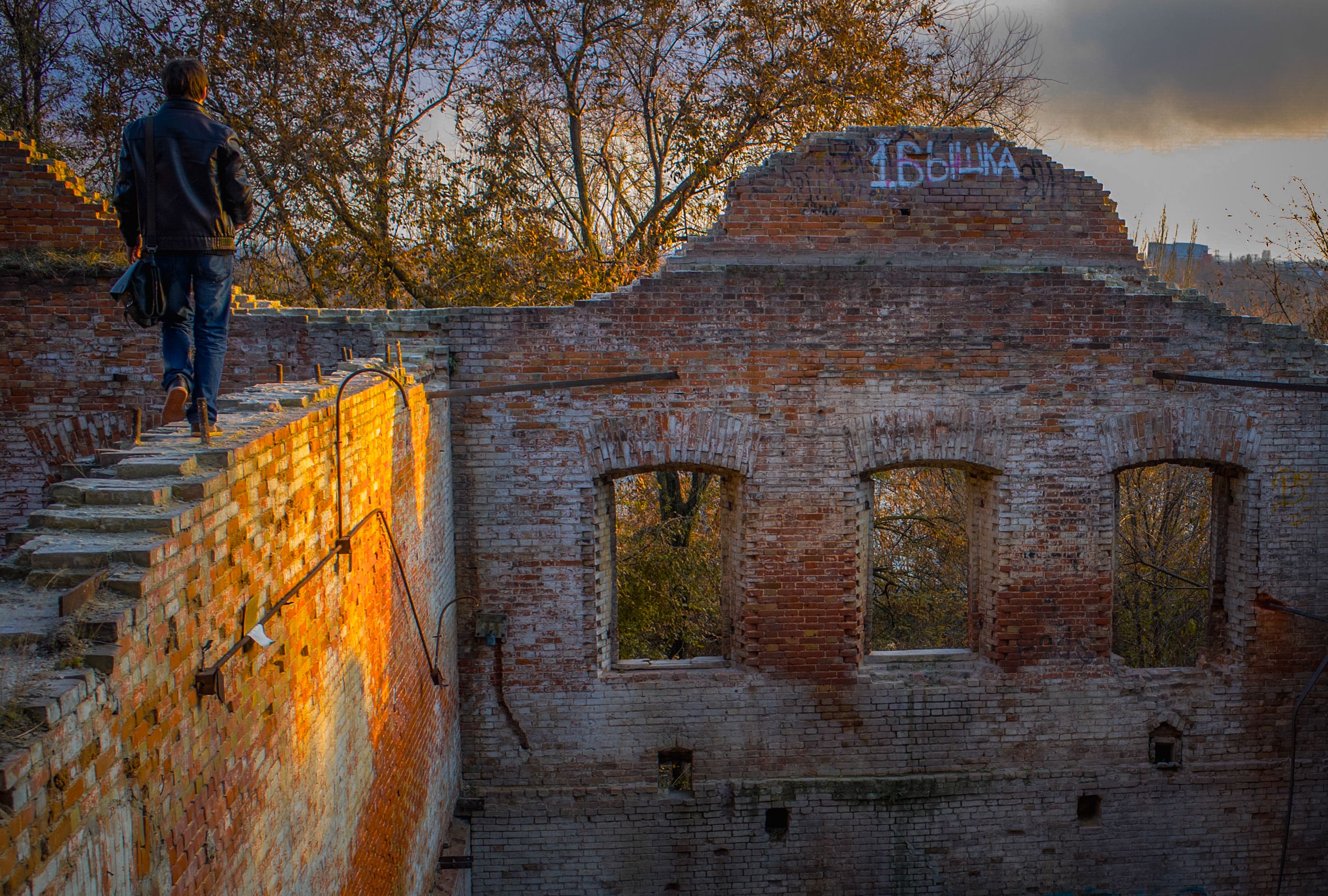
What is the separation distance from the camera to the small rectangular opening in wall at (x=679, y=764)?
22.9 feet

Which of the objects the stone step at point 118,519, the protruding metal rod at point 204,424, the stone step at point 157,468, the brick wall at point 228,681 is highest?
the protruding metal rod at point 204,424

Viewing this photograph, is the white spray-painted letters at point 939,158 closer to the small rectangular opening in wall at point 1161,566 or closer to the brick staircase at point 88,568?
the brick staircase at point 88,568

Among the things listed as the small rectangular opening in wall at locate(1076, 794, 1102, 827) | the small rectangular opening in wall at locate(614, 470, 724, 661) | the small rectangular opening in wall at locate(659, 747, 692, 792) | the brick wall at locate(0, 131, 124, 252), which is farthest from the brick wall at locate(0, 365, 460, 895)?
the small rectangular opening in wall at locate(614, 470, 724, 661)

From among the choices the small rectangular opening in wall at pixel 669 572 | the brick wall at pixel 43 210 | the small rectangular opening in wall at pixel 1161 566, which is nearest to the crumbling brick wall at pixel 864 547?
the brick wall at pixel 43 210

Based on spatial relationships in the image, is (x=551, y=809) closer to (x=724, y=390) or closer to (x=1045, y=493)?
(x=724, y=390)

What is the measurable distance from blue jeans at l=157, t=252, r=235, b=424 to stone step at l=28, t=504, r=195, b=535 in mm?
1176

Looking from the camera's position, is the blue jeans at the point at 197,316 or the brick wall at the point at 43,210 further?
the brick wall at the point at 43,210

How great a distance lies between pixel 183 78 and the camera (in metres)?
3.70

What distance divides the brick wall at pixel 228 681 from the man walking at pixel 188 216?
26 centimetres

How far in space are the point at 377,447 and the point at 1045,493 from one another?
199 inches

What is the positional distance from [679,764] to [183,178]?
5.53 m

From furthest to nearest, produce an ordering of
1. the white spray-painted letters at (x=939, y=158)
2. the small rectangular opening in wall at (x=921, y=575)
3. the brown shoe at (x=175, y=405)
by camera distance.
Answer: the small rectangular opening in wall at (x=921, y=575) → the white spray-painted letters at (x=939, y=158) → the brown shoe at (x=175, y=405)

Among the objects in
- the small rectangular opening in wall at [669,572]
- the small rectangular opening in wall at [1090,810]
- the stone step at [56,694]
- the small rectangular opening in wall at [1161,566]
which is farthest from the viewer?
the small rectangular opening in wall at [669,572]

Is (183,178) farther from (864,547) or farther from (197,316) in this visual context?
(864,547)
